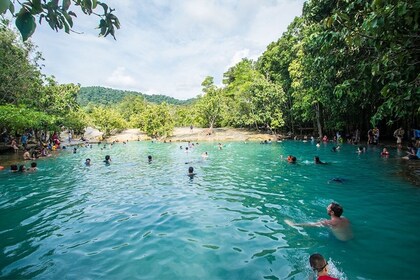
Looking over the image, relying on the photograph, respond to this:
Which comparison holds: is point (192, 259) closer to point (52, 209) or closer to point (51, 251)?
point (51, 251)

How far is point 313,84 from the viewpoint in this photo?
20125 millimetres

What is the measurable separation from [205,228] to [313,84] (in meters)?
16.5

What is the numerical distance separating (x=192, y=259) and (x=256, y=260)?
1.40 m

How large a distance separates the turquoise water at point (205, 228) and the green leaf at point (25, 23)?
466 cm

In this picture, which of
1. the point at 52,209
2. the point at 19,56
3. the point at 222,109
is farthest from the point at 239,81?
the point at 52,209

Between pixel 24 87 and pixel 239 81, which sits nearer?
pixel 24 87

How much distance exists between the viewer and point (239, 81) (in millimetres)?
62031

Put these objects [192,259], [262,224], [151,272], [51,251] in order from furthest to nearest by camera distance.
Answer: [262,224]
[51,251]
[192,259]
[151,272]

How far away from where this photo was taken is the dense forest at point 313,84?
6.01 meters

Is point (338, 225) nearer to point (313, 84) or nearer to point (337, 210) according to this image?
point (337, 210)

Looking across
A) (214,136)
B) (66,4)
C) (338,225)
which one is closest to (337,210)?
(338,225)

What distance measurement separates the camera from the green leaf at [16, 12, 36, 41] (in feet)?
7.14

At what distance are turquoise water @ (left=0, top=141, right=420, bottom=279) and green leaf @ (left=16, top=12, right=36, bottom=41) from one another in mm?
4662

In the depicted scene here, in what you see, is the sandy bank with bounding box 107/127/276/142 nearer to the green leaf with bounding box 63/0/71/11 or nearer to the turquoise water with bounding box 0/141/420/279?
the turquoise water with bounding box 0/141/420/279
